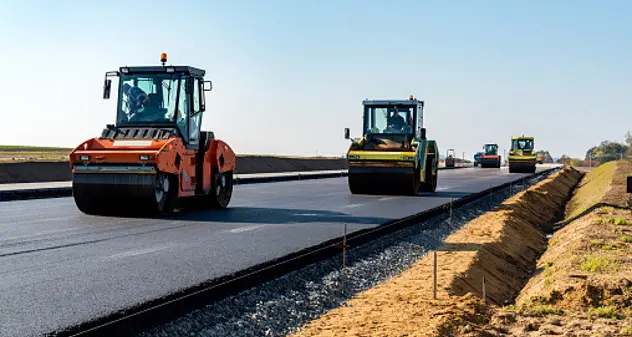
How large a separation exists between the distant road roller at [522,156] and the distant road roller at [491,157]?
16.5 metres

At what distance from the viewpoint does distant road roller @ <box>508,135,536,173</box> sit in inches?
2063

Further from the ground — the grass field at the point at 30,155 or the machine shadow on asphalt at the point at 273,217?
the grass field at the point at 30,155

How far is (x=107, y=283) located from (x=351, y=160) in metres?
14.9

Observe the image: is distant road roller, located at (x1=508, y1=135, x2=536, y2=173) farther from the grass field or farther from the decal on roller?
the decal on roller

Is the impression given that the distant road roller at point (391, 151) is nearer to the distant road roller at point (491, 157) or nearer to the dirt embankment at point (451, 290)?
the dirt embankment at point (451, 290)

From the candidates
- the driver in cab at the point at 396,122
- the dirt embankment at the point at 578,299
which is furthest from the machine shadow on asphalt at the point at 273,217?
the driver in cab at the point at 396,122

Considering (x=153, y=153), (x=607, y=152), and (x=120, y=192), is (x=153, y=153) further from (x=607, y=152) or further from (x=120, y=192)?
(x=607, y=152)

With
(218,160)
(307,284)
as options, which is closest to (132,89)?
(218,160)

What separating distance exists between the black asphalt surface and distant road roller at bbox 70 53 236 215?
0.47m

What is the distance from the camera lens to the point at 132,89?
15453mm

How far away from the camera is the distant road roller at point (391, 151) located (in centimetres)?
2191

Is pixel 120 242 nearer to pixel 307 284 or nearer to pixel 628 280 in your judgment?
pixel 307 284

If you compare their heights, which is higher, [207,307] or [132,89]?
[132,89]

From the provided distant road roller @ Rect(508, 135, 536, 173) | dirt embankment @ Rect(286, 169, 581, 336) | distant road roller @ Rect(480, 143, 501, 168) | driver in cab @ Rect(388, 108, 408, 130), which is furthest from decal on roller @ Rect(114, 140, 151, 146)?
distant road roller @ Rect(480, 143, 501, 168)
